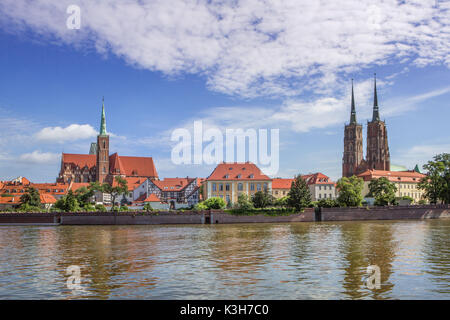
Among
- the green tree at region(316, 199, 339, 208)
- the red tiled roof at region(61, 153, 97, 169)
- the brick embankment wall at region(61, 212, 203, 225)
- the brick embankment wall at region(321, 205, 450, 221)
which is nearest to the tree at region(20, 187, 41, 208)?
the brick embankment wall at region(61, 212, 203, 225)

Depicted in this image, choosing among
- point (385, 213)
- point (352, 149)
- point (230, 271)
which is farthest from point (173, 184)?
point (352, 149)

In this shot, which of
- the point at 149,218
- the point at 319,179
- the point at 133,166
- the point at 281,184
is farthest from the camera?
the point at 133,166

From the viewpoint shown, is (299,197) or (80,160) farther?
(80,160)

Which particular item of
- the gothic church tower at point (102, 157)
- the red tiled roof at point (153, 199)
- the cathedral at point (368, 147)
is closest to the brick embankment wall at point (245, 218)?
the red tiled roof at point (153, 199)

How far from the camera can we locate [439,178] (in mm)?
82875

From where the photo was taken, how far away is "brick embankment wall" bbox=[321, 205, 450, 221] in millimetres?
73688

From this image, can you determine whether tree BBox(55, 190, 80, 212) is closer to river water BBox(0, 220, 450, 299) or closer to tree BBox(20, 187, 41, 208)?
tree BBox(20, 187, 41, 208)

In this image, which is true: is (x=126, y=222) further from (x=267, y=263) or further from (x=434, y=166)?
(x=434, y=166)

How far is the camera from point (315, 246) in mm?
32375

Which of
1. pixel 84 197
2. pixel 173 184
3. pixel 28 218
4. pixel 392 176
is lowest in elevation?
pixel 28 218

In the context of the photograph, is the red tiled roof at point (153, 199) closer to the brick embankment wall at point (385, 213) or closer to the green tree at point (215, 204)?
the green tree at point (215, 204)

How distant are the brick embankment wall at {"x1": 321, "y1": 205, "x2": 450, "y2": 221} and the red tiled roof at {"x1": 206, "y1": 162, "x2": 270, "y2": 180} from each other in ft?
65.1

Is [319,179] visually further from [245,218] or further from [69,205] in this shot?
[69,205]

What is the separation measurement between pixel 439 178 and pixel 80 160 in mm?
111855
